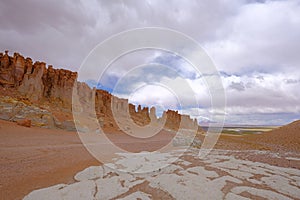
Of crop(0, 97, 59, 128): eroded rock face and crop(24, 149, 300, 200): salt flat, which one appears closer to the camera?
crop(24, 149, 300, 200): salt flat

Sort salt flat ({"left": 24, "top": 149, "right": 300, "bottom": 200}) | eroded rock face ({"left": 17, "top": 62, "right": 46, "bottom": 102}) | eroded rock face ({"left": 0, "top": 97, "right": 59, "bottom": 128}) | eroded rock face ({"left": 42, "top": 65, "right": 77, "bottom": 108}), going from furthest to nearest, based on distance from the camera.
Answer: eroded rock face ({"left": 42, "top": 65, "right": 77, "bottom": 108}) → eroded rock face ({"left": 17, "top": 62, "right": 46, "bottom": 102}) → eroded rock face ({"left": 0, "top": 97, "right": 59, "bottom": 128}) → salt flat ({"left": 24, "top": 149, "right": 300, "bottom": 200})

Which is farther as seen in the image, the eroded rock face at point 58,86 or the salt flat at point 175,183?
the eroded rock face at point 58,86

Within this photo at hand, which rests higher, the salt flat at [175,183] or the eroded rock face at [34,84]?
the eroded rock face at [34,84]

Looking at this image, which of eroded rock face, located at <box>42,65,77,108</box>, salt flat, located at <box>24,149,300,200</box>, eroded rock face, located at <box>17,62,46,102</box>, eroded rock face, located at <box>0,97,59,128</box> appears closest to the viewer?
salt flat, located at <box>24,149,300,200</box>

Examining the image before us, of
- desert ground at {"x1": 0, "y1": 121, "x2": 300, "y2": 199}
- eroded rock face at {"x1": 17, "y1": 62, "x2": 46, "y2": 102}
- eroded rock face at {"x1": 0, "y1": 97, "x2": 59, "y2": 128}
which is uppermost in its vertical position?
eroded rock face at {"x1": 17, "y1": 62, "x2": 46, "y2": 102}

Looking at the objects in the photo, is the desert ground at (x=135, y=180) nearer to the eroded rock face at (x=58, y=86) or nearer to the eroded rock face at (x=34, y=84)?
the eroded rock face at (x=34, y=84)

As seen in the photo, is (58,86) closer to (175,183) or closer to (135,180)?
(135,180)

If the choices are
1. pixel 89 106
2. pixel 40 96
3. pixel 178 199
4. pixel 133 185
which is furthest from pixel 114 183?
pixel 89 106

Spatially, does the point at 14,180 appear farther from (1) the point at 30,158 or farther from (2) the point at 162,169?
(2) the point at 162,169

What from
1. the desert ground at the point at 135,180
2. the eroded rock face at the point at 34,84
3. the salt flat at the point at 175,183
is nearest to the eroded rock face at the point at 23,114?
the eroded rock face at the point at 34,84

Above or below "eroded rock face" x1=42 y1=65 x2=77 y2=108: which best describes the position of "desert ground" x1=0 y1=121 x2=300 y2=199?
below

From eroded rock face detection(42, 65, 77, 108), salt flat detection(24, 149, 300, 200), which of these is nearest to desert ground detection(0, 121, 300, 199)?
salt flat detection(24, 149, 300, 200)

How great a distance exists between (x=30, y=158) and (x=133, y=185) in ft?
18.3

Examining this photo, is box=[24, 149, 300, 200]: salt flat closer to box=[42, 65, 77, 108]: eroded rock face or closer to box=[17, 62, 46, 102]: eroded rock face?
box=[17, 62, 46, 102]: eroded rock face
